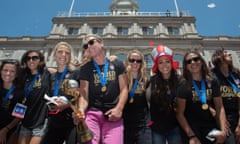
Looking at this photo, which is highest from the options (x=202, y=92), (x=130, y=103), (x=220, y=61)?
(x=220, y=61)

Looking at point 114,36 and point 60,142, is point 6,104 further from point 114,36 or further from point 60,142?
point 114,36

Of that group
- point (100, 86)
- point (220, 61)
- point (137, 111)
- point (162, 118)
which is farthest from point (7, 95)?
point (220, 61)

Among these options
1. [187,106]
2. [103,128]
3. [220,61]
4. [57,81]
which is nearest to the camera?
[103,128]

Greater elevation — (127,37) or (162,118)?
(127,37)

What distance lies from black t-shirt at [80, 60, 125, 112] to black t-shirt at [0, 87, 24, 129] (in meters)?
1.44

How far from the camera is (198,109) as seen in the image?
3.15m

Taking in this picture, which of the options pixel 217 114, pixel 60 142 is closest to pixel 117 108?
pixel 60 142

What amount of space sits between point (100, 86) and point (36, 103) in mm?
1424

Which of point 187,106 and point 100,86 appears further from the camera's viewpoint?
point 187,106

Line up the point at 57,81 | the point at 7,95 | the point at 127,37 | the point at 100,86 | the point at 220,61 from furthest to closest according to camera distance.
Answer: the point at 127,37, the point at 220,61, the point at 57,81, the point at 7,95, the point at 100,86

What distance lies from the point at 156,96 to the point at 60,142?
2.06m

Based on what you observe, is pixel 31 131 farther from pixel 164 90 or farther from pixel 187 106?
pixel 187 106

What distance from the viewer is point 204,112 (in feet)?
10.2

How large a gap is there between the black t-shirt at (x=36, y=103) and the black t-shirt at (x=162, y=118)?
2.15 m
